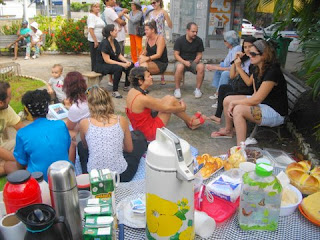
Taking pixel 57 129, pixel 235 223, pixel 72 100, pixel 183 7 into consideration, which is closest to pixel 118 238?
pixel 235 223

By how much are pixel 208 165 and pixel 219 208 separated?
21.0 inches

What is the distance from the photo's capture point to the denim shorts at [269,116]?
4.09 metres

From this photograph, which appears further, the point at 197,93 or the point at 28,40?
the point at 28,40

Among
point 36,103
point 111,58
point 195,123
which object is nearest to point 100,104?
point 36,103

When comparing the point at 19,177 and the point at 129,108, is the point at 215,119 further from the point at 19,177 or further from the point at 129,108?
the point at 19,177

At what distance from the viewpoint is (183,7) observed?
1173 centimetres

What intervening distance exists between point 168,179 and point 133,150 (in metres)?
2.05

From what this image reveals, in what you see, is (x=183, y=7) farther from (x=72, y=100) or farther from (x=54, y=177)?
(x=54, y=177)

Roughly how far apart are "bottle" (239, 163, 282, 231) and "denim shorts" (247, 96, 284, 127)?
2430mm

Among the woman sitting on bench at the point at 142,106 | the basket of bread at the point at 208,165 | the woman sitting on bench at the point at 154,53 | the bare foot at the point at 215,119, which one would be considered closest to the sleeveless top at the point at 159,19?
the woman sitting on bench at the point at 154,53

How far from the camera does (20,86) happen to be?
697 centimetres

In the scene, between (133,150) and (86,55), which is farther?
(86,55)

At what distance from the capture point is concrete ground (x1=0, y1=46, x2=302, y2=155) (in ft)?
15.2

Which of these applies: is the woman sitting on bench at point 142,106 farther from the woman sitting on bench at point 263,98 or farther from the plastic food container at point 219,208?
the plastic food container at point 219,208
